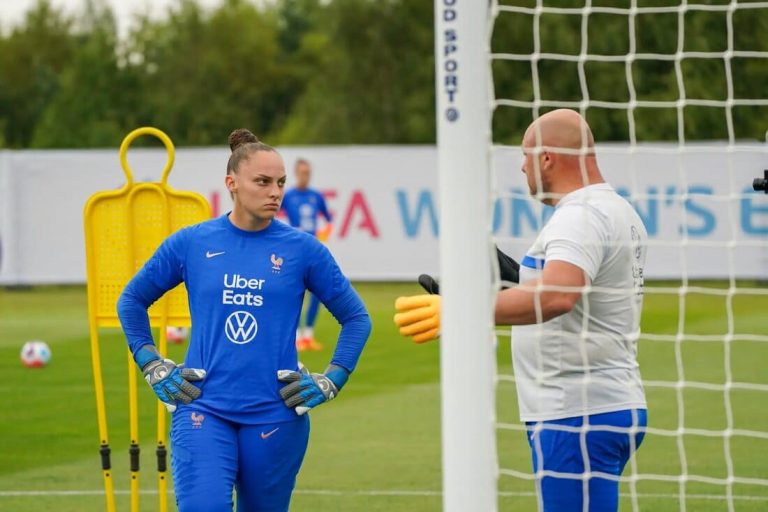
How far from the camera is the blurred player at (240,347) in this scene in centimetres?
583

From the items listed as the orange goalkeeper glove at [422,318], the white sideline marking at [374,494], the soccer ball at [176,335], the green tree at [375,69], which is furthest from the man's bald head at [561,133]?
the green tree at [375,69]

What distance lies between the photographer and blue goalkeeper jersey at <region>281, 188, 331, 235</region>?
18.2 metres

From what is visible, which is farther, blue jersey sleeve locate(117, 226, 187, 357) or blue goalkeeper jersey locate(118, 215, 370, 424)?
blue jersey sleeve locate(117, 226, 187, 357)

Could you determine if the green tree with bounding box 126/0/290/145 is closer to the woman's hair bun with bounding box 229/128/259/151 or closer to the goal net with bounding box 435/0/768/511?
the goal net with bounding box 435/0/768/511

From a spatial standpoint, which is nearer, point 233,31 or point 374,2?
point 374,2

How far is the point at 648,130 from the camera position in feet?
126

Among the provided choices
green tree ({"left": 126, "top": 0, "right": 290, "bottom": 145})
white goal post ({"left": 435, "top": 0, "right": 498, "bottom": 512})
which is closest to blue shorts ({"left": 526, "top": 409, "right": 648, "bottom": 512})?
white goal post ({"left": 435, "top": 0, "right": 498, "bottom": 512})

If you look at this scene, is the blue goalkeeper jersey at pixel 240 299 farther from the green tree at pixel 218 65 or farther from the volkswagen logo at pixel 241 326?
the green tree at pixel 218 65

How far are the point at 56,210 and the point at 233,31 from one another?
164ft

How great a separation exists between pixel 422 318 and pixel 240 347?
122cm

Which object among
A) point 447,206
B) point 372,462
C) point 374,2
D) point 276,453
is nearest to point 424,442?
point 372,462

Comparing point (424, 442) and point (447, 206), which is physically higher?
point (447, 206)

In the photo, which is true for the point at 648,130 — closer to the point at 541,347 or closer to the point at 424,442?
the point at 424,442

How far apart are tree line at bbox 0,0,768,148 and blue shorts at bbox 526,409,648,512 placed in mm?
6251
